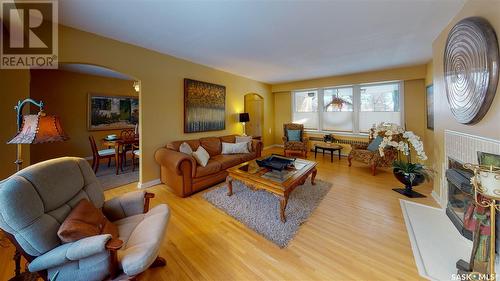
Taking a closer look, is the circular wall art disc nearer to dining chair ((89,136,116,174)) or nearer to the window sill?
the window sill

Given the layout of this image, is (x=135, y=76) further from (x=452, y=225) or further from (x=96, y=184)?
(x=452, y=225)

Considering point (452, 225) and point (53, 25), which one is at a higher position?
point (53, 25)

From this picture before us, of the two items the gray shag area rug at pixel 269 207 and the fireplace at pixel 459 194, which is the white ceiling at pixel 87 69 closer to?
the gray shag area rug at pixel 269 207

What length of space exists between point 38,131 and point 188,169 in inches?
70.1

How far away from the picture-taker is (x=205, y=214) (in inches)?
95.3

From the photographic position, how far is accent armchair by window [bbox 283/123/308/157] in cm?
541

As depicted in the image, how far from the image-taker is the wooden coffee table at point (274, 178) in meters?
2.20

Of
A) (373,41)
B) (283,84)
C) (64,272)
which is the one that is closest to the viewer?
(64,272)

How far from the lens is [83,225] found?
1.23m

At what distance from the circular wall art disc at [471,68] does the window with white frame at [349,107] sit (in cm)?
313

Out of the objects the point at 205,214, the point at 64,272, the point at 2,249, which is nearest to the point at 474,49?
the point at 205,214

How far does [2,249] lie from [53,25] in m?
2.65

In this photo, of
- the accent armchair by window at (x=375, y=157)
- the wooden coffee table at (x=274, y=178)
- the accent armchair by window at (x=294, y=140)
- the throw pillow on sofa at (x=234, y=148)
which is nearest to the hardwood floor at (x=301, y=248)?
the wooden coffee table at (x=274, y=178)

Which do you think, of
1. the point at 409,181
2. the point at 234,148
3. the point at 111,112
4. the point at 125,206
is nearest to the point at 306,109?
the point at 234,148
